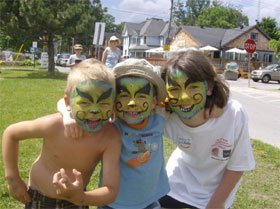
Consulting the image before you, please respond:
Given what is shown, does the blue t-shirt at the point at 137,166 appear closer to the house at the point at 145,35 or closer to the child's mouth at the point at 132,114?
the child's mouth at the point at 132,114

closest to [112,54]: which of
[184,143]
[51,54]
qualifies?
[184,143]

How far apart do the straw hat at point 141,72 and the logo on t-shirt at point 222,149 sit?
0.46 m

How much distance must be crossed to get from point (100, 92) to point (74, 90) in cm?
14

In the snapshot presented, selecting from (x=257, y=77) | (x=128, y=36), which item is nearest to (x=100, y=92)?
(x=257, y=77)

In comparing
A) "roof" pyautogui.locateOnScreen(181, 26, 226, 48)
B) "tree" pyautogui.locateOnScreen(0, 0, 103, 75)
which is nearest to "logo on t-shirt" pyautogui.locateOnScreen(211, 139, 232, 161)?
"tree" pyautogui.locateOnScreen(0, 0, 103, 75)

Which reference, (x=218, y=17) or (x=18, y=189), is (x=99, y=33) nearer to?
(x=18, y=189)

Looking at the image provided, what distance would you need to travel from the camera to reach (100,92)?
5.90ft

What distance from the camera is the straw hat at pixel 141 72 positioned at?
78.0 inches

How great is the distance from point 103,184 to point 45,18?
1911 centimetres

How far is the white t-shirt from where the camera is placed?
→ 6.94 ft

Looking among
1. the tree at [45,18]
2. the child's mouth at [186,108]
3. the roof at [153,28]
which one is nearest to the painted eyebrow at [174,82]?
the child's mouth at [186,108]

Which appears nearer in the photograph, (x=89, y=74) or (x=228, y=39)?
(x=89, y=74)

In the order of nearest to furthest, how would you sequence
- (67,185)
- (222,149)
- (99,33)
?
(67,185), (222,149), (99,33)

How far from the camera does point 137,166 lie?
2.02 m
